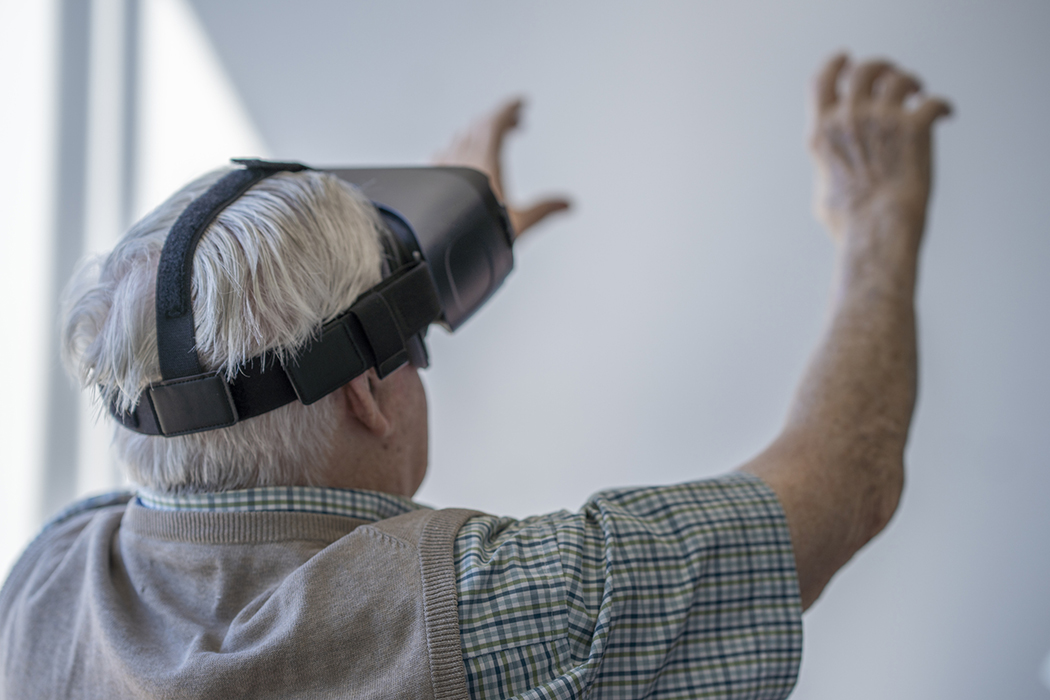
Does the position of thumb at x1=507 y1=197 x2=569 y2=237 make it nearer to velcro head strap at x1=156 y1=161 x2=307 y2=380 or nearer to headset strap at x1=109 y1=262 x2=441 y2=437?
headset strap at x1=109 y1=262 x2=441 y2=437

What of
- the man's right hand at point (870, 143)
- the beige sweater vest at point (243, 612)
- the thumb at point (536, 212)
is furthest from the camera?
the thumb at point (536, 212)

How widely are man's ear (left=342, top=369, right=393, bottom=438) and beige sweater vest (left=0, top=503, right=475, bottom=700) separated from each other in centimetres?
9

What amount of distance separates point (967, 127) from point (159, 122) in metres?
1.41

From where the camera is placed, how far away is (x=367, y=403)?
0.65 metres

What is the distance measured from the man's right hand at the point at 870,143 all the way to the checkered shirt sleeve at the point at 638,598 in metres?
0.44

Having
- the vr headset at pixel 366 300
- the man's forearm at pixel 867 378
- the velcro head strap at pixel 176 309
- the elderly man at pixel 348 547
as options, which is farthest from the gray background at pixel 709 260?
the velcro head strap at pixel 176 309

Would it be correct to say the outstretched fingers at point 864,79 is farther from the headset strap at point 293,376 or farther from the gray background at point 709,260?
the headset strap at point 293,376

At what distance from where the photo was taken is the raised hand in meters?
1.12

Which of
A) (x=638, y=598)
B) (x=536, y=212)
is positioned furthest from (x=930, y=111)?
(x=638, y=598)

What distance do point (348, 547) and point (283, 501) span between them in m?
0.09

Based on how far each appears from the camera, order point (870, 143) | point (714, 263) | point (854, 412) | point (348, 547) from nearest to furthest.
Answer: point (348, 547)
point (854, 412)
point (870, 143)
point (714, 263)

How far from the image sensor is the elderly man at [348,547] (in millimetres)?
537

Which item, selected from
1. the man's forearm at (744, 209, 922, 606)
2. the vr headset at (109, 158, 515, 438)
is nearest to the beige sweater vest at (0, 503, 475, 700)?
the vr headset at (109, 158, 515, 438)

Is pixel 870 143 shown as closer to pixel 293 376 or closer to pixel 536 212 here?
pixel 536 212
